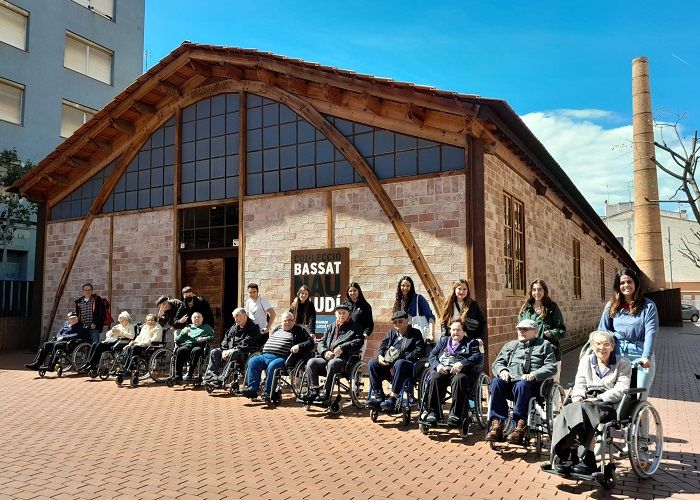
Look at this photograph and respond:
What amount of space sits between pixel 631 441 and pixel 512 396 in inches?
49.1

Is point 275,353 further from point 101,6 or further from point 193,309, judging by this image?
point 101,6

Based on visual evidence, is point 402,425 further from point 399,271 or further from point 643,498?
point 399,271

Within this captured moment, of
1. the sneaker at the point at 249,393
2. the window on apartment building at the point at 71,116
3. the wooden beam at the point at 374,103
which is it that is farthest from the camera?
the window on apartment building at the point at 71,116

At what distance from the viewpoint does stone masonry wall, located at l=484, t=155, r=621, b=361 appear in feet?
30.6

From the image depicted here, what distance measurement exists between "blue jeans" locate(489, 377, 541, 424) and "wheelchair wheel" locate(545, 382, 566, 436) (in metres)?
0.15

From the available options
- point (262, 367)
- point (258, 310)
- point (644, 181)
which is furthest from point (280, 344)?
point (644, 181)

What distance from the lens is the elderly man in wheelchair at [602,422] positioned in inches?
169

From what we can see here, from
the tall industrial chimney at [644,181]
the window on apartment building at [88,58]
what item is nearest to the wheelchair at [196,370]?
the window on apartment building at [88,58]

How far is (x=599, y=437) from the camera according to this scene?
4.41 metres

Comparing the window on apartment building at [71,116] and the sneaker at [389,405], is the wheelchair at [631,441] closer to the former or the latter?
the sneaker at [389,405]

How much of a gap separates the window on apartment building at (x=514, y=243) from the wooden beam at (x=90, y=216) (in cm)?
908

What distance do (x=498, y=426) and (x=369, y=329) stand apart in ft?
9.19

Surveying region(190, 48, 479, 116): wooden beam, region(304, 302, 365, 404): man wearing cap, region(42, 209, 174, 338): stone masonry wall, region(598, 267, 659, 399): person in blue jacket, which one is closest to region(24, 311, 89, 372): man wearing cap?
region(42, 209, 174, 338): stone masonry wall

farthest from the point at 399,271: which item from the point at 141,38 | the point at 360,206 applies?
the point at 141,38
